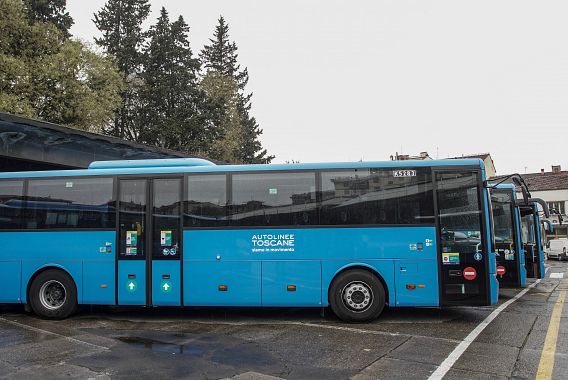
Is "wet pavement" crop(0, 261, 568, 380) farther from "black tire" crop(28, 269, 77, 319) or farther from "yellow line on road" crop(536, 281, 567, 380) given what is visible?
"black tire" crop(28, 269, 77, 319)

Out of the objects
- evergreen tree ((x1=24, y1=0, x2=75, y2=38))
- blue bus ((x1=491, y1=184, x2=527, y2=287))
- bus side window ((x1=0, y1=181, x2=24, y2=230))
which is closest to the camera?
bus side window ((x1=0, y1=181, x2=24, y2=230))

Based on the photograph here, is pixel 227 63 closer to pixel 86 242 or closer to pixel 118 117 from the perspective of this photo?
pixel 118 117

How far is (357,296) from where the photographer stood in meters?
9.43

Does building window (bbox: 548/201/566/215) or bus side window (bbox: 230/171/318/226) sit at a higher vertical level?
building window (bbox: 548/201/566/215)

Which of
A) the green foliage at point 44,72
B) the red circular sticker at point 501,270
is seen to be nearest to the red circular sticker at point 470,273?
the red circular sticker at point 501,270

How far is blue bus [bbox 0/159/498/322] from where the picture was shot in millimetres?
9352

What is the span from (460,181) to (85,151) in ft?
42.9

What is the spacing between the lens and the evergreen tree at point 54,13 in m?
37.2

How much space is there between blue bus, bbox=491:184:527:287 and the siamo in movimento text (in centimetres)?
804

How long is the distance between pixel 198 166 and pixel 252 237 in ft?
6.45

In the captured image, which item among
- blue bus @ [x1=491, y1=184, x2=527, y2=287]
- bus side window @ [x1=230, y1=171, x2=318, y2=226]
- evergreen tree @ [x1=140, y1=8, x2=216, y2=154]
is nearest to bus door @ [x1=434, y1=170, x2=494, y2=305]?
bus side window @ [x1=230, y1=171, x2=318, y2=226]

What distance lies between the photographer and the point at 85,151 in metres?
17.0

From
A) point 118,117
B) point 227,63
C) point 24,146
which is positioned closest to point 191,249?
point 24,146

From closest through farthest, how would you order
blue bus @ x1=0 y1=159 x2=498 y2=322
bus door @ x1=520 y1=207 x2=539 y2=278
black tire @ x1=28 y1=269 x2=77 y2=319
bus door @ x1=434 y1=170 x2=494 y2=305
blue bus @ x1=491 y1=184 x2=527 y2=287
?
bus door @ x1=434 y1=170 x2=494 y2=305
blue bus @ x1=0 y1=159 x2=498 y2=322
black tire @ x1=28 y1=269 x2=77 y2=319
blue bus @ x1=491 y1=184 x2=527 y2=287
bus door @ x1=520 y1=207 x2=539 y2=278
